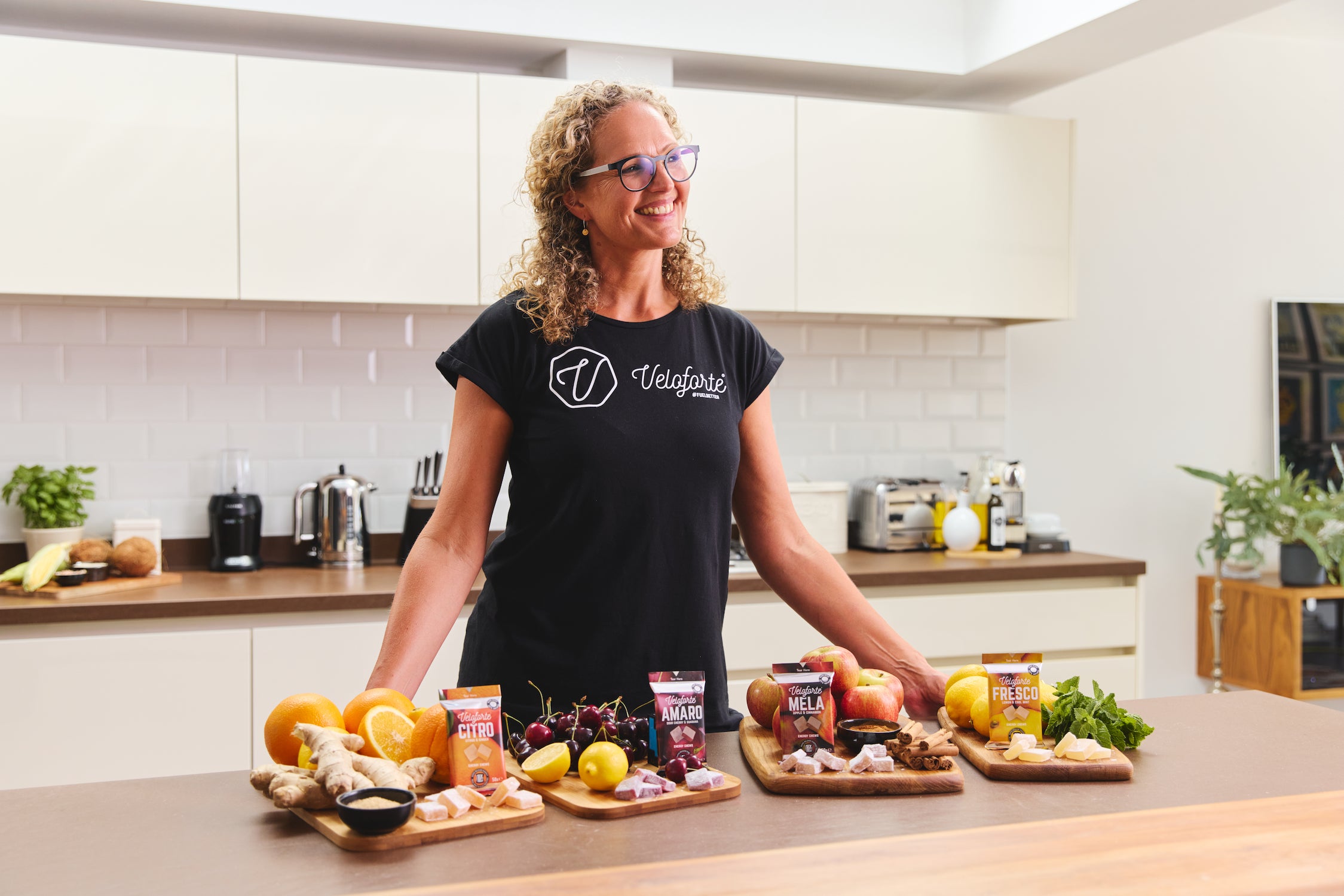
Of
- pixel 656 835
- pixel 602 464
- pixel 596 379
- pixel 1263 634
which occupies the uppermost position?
pixel 596 379

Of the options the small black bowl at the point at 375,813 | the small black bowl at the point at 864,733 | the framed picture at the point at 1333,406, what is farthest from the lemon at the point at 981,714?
the framed picture at the point at 1333,406

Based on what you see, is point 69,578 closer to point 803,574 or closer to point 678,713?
point 803,574

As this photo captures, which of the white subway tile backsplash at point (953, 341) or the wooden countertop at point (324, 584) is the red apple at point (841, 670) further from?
the white subway tile backsplash at point (953, 341)

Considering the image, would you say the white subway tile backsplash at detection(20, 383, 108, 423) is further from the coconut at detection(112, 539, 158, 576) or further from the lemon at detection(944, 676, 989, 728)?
the lemon at detection(944, 676, 989, 728)

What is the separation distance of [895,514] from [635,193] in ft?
7.28

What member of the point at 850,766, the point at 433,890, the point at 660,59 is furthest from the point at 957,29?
the point at 433,890

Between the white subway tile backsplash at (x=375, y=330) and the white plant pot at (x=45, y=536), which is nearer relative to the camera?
the white plant pot at (x=45, y=536)

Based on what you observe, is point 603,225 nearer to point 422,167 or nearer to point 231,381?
point 422,167

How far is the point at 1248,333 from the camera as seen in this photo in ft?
14.3

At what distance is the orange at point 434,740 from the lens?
1.23 m

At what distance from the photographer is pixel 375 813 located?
1.08m

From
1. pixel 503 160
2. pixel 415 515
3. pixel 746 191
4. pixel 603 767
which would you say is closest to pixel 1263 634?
pixel 746 191

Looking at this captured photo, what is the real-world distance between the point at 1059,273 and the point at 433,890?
3.20 m

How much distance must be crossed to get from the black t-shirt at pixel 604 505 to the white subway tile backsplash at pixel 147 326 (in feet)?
6.34
